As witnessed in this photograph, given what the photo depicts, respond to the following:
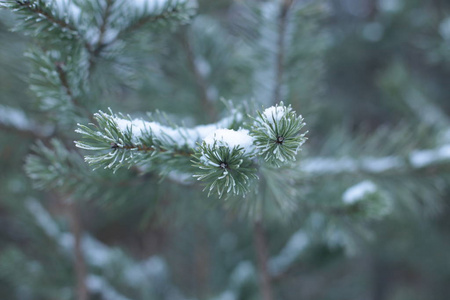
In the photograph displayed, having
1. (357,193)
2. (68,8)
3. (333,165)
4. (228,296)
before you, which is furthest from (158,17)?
(228,296)

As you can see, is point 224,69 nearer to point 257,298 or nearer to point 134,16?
point 134,16

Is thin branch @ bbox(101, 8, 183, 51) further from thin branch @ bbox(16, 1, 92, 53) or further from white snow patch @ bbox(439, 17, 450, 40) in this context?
white snow patch @ bbox(439, 17, 450, 40)

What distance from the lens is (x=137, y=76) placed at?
954mm

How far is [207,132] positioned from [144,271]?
1.28 meters

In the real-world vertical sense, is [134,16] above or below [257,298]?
above

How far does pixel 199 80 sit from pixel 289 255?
713 millimetres

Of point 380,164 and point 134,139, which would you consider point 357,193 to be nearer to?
point 380,164

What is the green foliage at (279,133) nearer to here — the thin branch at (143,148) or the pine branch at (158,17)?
the thin branch at (143,148)

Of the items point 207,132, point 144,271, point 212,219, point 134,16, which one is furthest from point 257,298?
point 134,16

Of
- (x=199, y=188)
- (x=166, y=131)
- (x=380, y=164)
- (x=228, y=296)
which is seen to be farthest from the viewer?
(x=228, y=296)

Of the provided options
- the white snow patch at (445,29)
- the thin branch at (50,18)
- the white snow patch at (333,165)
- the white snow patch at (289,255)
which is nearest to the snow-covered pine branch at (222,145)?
the thin branch at (50,18)

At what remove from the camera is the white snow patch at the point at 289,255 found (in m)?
1.31

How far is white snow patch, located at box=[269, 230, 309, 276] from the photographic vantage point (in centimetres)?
131

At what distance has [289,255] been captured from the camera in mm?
1342
